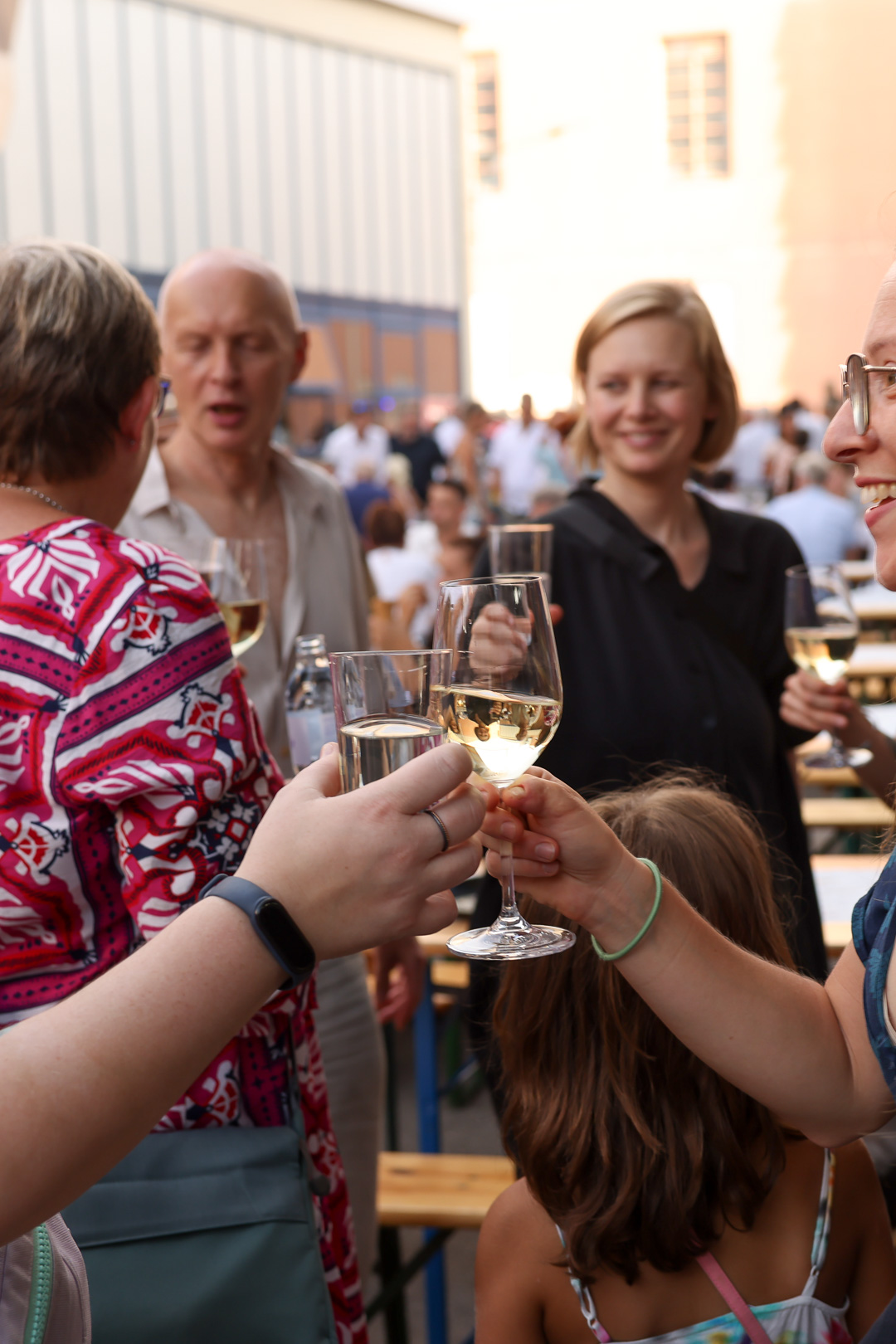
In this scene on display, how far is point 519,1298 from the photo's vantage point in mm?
1225

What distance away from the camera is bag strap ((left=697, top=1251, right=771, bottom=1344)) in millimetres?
1165

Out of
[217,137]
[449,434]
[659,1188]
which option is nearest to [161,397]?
[659,1188]

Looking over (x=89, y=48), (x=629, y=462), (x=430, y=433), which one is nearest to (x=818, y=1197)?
(x=629, y=462)

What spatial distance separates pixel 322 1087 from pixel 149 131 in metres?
18.3

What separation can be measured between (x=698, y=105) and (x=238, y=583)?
25.8 meters

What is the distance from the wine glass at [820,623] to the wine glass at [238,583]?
89 cm

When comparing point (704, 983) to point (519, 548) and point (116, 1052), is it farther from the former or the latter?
point (519, 548)

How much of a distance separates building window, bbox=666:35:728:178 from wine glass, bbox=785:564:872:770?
2438 cm

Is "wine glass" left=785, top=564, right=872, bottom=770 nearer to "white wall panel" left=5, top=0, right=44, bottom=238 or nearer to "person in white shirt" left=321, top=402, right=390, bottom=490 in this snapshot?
"person in white shirt" left=321, top=402, right=390, bottom=490

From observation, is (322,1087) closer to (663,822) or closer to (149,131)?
(663,822)

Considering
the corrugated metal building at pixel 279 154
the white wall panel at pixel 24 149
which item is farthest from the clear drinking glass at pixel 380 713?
the corrugated metal building at pixel 279 154

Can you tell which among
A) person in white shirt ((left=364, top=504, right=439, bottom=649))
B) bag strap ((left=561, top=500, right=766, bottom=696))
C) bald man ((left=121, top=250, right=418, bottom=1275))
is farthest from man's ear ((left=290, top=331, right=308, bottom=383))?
person in white shirt ((left=364, top=504, right=439, bottom=649))

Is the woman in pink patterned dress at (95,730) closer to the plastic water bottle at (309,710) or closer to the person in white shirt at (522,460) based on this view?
the plastic water bottle at (309,710)

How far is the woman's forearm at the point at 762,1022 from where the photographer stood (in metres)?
1.04
